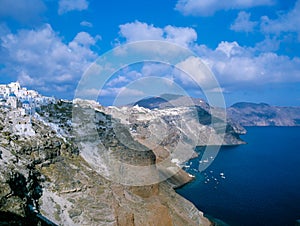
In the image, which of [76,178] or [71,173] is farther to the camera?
[71,173]

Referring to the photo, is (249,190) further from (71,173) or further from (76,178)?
(71,173)

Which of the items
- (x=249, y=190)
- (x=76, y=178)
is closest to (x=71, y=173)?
(x=76, y=178)

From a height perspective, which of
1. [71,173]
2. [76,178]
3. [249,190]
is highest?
[71,173]

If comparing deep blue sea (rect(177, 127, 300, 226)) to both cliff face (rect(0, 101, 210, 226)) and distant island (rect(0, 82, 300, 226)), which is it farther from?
cliff face (rect(0, 101, 210, 226))

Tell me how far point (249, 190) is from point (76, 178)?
67.8 m

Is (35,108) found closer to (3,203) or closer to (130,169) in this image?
(130,169)

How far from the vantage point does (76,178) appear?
42.5 meters

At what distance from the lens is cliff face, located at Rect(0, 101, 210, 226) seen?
115 feet

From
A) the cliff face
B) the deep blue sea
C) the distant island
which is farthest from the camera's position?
the deep blue sea

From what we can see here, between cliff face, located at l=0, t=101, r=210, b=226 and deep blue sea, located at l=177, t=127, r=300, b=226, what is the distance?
15.7 m

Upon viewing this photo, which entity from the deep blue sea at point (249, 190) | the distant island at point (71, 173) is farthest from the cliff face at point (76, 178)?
the deep blue sea at point (249, 190)

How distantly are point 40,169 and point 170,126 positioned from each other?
161 meters

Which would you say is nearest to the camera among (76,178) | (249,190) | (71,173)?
(76,178)

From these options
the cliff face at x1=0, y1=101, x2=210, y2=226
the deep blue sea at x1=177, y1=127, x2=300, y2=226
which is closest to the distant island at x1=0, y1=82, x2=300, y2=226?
the cliff face at x1=0, y1=101, x2=210, y2=226
